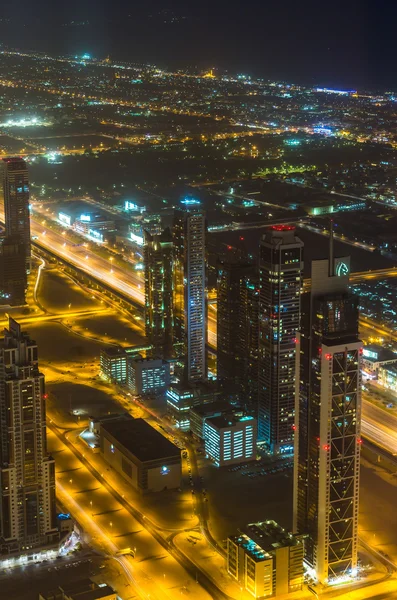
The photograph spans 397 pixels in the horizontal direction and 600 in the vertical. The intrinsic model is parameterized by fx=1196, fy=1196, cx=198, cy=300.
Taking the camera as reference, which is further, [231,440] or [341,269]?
[231,440]

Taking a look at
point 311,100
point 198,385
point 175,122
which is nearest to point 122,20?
point 175,122

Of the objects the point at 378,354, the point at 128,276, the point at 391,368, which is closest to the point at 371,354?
the point at 378,354

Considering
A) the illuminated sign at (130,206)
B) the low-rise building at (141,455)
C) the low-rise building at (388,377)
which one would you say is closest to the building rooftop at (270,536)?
the low-rise building at (141,455)

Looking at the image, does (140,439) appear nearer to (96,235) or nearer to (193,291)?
(193,291)

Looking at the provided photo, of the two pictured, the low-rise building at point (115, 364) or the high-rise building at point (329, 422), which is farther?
the low-rise building at point (115, 364)

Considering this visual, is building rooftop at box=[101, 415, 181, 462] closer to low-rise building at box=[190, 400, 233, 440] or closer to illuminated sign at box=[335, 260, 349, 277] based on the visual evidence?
low-rise building at box=[190, 400, 233, 440]

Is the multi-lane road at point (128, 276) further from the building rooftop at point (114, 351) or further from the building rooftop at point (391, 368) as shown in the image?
the building rooftop at point (114, 351)

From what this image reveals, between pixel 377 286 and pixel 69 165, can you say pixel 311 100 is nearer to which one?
pixel 69 165
